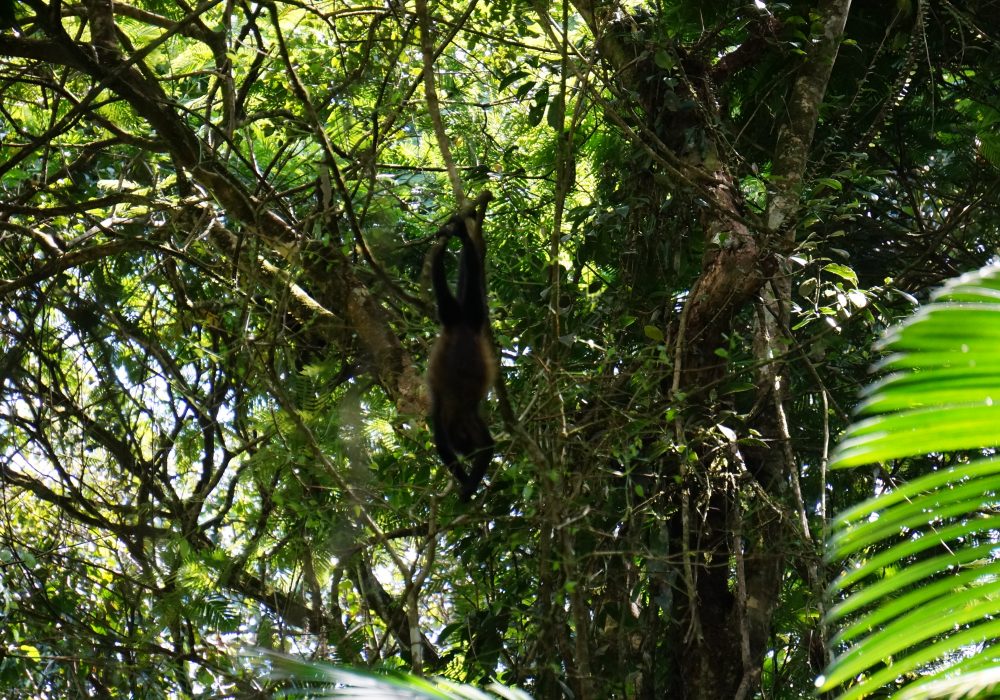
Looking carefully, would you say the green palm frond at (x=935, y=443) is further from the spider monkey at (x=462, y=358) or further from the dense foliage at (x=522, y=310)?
the spider monkey at (x=462, y=358)

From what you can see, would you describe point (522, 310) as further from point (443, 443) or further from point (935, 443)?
point (935, 443)

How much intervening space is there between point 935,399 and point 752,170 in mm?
3128

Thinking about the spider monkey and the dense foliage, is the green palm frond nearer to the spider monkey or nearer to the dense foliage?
the dense foliage

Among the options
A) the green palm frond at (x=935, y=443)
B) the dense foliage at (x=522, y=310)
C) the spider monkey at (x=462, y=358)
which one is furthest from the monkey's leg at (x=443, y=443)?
the green palm frond at (x=935, y=443)

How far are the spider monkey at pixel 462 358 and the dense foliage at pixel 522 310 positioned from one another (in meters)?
0.17

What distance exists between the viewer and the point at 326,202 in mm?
3350

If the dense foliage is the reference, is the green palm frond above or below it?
below

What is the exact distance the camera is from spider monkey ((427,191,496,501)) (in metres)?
3.05

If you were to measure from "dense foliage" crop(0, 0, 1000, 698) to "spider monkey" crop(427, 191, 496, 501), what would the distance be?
0.17 metres

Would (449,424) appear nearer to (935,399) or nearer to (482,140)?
(482,140)

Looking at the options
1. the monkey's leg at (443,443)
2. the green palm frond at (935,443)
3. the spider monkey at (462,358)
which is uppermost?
the spider monkey at (462,358)

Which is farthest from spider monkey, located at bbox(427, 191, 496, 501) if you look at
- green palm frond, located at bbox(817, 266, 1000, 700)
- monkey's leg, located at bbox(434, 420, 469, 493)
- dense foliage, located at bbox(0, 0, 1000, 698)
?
green palm frond, located at bbox(817, 266, 1000, 700)

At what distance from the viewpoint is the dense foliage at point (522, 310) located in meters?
3.43

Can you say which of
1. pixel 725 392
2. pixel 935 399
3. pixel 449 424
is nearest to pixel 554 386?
pixel 449 424
